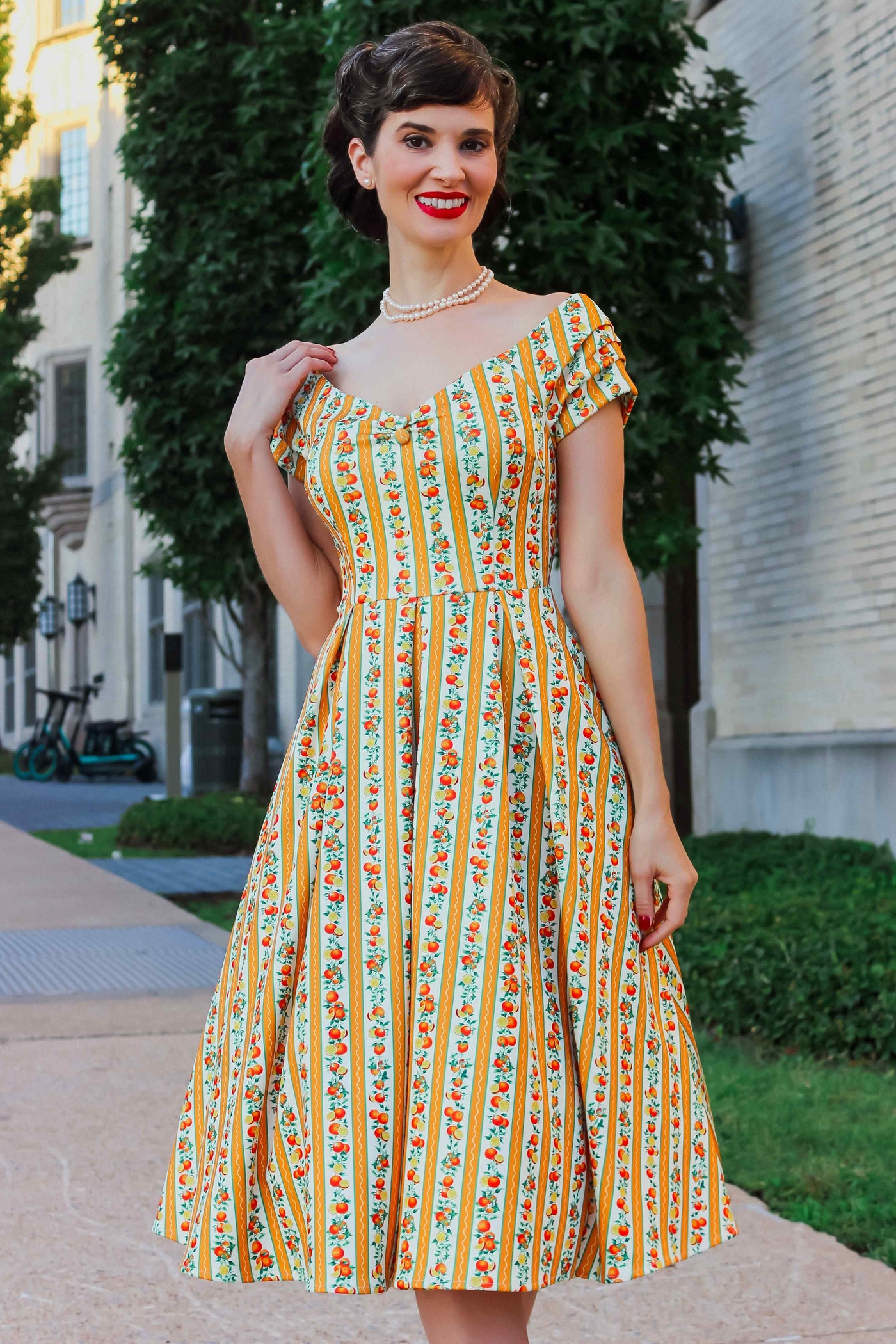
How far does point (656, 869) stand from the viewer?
2143mm

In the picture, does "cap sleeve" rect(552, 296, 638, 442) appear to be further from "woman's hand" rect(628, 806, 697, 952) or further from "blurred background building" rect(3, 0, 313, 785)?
"blurred background building" rect(3, 0, 313, 785)

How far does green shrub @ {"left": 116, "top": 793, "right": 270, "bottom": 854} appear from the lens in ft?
40.7

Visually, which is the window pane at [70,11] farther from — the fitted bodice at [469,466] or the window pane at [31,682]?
the fitted bodice at [469,466]

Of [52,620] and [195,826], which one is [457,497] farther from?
[52,620]

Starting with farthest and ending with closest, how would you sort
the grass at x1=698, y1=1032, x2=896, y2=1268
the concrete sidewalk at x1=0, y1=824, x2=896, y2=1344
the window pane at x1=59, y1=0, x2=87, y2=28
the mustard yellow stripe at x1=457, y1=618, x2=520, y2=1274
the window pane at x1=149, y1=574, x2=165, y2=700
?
1. the window pane at x1=59, y1=0, x2=87, y2=28
2. the window pane at x1=149, y1=574, x2=165, y2=700
3. the grass at x1=698, y1=1032, x2=896, y2=1268
4. the concrete sidewalk at x1=0, y1=824, x2=896, y2=1344
5. the mustard yellow stripe at x1=457, y1=618, x2=520, y2=1274

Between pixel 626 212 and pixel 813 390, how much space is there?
5.28ft

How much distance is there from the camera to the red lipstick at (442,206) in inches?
88.2

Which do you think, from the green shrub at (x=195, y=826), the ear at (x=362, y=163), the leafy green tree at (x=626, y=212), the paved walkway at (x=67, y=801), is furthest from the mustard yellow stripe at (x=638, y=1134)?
the paved walkway at (x=67, y=801)

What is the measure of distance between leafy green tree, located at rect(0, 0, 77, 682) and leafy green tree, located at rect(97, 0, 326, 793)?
37.5 feet

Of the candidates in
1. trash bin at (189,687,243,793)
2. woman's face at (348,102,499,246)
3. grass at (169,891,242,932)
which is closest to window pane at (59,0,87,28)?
trash bin at (189,687,243,793)

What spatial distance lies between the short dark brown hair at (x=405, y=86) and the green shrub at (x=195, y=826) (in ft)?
32.7

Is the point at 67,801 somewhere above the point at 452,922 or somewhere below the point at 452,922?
below

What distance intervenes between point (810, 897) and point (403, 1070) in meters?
4.61

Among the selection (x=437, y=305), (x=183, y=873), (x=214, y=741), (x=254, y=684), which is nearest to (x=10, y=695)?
(x=214, y=741)
